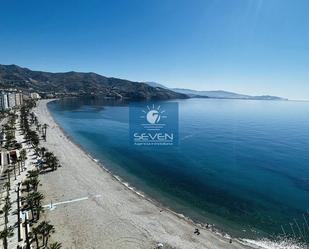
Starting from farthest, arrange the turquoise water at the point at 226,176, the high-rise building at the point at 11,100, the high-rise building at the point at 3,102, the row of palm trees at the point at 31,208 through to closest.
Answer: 1. the high-rise building at the point at 11,100
2. the high-rise building at the point at 3,102
3. the turquoise water at the point at 226,176
4. the row of palm trees at the point at 31,208

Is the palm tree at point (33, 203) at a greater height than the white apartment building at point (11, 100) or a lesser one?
lesser

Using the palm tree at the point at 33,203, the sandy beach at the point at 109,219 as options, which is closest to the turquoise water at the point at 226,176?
the sandy beach at the point at 109,219

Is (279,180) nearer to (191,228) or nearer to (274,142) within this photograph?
(191,228)

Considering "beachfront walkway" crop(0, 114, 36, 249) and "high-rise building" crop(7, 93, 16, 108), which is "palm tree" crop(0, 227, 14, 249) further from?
"high-rise building" crop(7, 93, 16, 108)

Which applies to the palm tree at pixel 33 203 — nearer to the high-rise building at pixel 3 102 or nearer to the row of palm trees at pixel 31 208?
the row of palm trees at pixel 31 208

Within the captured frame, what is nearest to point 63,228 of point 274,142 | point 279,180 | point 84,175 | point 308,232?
point 84,175

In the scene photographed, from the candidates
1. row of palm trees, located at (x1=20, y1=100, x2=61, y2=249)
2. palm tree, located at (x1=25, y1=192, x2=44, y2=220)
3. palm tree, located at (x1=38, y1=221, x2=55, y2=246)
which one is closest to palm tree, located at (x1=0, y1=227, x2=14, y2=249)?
row of palm trees, located at (x1=20, y1=100, x2=61, y2=249)

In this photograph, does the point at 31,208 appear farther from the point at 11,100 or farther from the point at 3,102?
the point at 11,100

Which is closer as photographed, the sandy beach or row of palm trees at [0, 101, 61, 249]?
row of palm trees at [0, 101, 61, 249]
